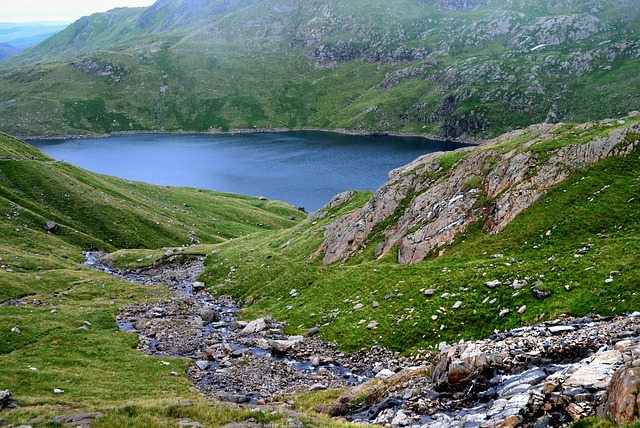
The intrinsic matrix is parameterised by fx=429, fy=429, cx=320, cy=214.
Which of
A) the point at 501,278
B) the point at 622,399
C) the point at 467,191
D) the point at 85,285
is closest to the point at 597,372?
the point at 622,399

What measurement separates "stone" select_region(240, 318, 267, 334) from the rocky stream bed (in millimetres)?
121

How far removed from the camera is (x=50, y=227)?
3312 inches

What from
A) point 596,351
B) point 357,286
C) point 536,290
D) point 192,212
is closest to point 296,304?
point 357,286

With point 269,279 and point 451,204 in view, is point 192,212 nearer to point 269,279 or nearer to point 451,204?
point 269,279

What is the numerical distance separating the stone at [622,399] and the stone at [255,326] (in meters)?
29.4

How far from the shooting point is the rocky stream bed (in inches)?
572

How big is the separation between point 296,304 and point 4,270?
4554cm

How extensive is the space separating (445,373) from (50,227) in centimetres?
8701

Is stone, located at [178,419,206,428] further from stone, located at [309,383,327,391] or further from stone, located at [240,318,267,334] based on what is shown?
stone, located at [240,318,267,334]

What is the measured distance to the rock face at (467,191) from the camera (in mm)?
37250

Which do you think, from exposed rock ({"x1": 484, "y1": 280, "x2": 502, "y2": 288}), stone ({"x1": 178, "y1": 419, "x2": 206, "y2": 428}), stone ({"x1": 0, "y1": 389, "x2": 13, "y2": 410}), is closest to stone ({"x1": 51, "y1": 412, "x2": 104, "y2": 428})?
stone ({"x1": 178, "y1": 419, "x2": 206, "y2": 428})

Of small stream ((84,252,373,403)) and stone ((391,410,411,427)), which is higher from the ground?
stone ((391,410,411,427))

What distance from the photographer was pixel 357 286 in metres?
39.2

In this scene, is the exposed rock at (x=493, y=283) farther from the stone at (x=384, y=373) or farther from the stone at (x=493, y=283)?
the stone at (x=384, y=373)
